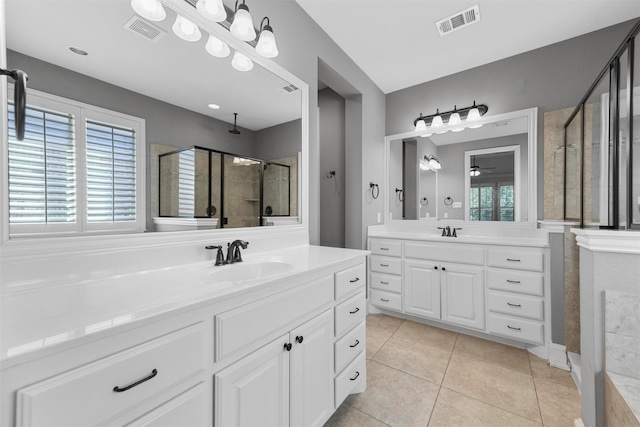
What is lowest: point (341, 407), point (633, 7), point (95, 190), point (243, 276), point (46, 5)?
point (341, 407)

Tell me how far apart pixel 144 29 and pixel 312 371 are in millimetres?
1741

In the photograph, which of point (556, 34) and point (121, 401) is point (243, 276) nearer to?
point (121, 401)

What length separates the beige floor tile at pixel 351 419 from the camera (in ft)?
4.75

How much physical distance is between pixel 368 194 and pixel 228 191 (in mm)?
1824

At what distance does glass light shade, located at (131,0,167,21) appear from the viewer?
1118mm

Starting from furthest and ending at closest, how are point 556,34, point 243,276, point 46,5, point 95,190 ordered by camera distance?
point 556,34 → point 243,276 → point 95,190 → point 46,5

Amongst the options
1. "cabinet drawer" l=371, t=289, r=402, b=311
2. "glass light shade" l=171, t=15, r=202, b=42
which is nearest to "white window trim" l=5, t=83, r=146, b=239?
"glass light shade" l=171, t=15, r=202, b=42

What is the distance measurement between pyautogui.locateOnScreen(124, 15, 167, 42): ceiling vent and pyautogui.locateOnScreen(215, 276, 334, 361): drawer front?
128 centimetres

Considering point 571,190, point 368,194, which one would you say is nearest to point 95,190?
point 368,194

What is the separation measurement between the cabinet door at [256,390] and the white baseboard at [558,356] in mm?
2219

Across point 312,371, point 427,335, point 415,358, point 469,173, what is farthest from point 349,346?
point 469,173

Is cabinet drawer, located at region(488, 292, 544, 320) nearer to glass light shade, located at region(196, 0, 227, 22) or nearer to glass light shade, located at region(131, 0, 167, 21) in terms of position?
glass light shade, located at region(196, 0, 227, 22)

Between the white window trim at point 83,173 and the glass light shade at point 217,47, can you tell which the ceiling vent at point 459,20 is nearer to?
the glass light shade at point 217,47

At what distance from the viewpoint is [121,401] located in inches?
24.3
